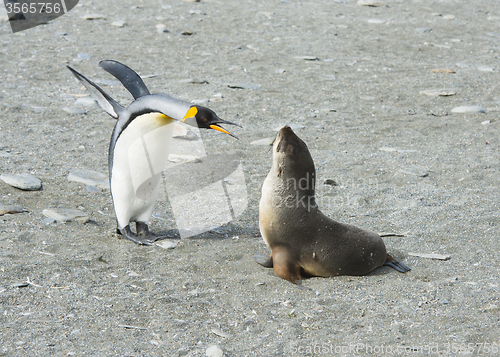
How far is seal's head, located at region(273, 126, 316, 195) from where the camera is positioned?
401cm

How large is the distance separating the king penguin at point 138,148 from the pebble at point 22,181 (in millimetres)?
920

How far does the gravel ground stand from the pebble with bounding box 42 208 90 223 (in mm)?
65

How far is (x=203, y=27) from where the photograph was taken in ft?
33.9

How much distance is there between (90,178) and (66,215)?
3.03ft

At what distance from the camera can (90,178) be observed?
5.38 metres

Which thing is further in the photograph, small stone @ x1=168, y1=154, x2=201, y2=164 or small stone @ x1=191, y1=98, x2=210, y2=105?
small stone @ x1=191, y1=98, x2=210, y2=105

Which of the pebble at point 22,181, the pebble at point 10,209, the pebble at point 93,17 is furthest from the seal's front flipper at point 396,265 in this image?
the pebble at point 93,17

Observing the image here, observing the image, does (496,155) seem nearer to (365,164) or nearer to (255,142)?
(365,164)

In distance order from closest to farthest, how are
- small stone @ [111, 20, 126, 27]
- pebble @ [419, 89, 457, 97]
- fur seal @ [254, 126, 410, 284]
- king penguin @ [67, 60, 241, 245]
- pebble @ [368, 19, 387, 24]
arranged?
fur seal @ [254, 126, 410, 284] < king penguin @ [67, 60, 241, 245] < pebble @ [419, 89, 457, 97] < small stone @ [111, 20, 126, 27] < pebble @ [368, 19, 387, 24]

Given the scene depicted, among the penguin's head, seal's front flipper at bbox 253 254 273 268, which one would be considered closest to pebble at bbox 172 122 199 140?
the penguin's head

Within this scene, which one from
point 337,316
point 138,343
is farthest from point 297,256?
point 138,343

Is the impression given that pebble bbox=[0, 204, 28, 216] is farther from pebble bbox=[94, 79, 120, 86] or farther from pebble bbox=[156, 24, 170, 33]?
pebble bbox=[156, 24, 170, 33]

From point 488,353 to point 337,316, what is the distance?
84 cm

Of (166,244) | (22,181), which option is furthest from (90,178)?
(166,244)
